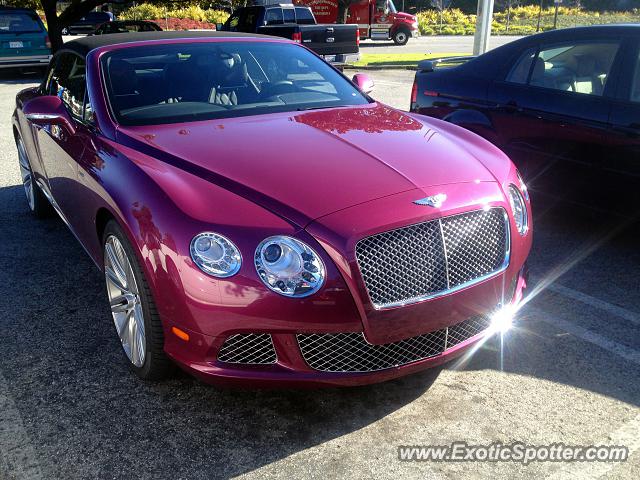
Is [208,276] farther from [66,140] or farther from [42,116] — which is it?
[42,116]

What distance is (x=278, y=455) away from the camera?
2.58 meters

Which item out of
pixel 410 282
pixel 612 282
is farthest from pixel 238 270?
pixel 612 282

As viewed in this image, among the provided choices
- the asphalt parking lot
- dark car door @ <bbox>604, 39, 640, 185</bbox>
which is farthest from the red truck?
the asphalt parking lot

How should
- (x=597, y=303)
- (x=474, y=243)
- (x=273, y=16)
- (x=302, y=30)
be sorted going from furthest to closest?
(x=273, y=16) < (x=302, y=30) < (x=597, y=303) < (x=474, y=243)

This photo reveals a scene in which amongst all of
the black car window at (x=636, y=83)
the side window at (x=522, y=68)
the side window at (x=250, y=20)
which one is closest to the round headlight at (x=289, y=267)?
the black car window at (x=636, y=83)

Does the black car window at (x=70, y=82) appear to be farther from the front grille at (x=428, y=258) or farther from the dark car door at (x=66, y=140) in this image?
the front grille at (x=428, y=258)

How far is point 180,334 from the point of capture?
2.62 meters

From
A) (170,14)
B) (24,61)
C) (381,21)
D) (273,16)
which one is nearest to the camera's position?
(24,61)

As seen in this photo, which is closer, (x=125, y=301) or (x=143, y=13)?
(x=125, y=301)

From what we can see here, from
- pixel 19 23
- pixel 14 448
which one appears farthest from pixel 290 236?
Answer: pixel 19 23

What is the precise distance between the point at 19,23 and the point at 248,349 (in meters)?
16.9

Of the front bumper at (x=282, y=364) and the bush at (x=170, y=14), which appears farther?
the bush at (x=170, y=14)

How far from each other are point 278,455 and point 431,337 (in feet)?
2.63

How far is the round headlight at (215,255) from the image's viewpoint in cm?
248
